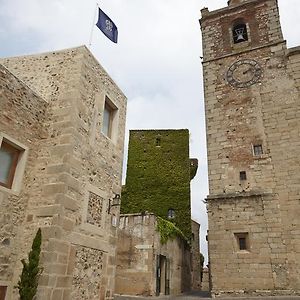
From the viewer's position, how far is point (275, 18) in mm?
13531

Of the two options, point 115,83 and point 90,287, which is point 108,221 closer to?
point 90,287

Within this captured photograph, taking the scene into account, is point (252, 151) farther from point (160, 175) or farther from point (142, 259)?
point (160, 175)

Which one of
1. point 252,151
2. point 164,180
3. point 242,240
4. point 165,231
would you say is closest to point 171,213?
point 164,180

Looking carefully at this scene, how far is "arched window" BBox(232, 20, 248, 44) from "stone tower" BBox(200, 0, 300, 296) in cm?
2

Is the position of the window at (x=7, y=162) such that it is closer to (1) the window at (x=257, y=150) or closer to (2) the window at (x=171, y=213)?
(1) the window at (x=257, y=150)

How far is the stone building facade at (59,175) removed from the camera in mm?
5414

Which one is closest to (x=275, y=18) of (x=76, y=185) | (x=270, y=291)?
(x=270, y=291)

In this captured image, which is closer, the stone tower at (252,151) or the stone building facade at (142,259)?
the stone tower at (252,151)

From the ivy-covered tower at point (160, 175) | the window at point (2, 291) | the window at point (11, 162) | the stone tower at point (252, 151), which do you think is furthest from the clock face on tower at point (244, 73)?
the window at point (2, 291)

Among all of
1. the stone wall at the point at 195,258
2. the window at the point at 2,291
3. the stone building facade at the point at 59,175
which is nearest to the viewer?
the window at the point at 2,291

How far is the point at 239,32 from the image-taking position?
566 inches

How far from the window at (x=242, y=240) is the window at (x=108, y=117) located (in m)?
5.96

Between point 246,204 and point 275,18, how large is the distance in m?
8.46

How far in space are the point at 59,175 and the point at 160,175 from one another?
1363 cm
